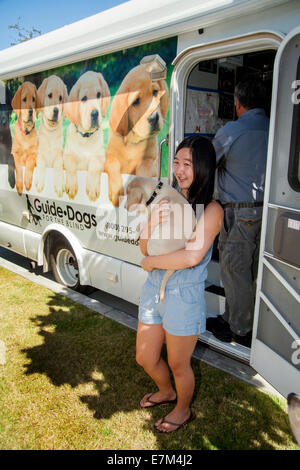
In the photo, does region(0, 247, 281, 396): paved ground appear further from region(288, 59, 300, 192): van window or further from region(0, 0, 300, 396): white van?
region(288, 59, 300, 192): van window

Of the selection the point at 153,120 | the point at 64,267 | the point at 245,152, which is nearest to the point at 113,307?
the point at 64,267

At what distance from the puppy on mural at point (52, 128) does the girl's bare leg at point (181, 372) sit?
105 inches

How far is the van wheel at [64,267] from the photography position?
4866 millimetres

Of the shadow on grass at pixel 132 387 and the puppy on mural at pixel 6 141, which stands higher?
the puppy on mural at pixel 6 141

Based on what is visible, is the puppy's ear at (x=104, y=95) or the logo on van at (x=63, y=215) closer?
the puppy's ear at (x=104, y=95)

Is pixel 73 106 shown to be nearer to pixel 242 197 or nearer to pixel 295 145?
pixel 242 197

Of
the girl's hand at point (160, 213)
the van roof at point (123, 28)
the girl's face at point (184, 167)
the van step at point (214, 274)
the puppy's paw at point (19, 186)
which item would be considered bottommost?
the van step at point (214, 274)

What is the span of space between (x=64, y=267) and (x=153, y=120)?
259 centimetres

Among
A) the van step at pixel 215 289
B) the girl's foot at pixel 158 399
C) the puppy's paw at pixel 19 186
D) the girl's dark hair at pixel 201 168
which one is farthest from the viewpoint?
the puppy's paw at pixel 19 186

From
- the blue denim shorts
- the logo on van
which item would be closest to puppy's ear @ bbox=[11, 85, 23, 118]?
the logo on van

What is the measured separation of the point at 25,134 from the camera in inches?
190

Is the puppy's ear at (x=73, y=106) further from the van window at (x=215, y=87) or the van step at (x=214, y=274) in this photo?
the van step at (x=214, y=274)

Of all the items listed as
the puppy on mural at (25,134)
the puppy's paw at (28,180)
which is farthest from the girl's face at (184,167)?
the puppy's paw at (28,180)
